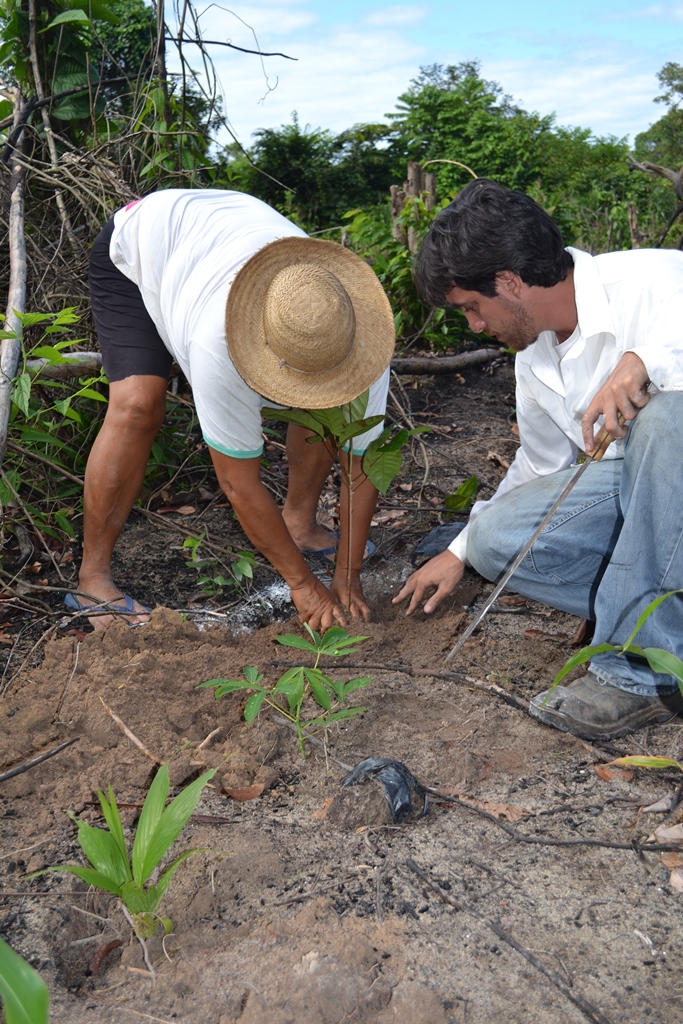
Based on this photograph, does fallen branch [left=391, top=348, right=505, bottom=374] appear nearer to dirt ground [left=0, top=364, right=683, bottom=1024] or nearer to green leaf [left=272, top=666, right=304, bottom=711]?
dirt ground [left=0, top=364, right=683, bottom=1024]

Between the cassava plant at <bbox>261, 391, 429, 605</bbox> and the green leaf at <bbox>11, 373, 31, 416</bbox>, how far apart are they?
26.8 inches

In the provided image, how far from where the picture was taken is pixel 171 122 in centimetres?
390

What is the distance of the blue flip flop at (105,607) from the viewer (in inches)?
103

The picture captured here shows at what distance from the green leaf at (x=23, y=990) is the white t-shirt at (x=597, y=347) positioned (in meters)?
1.76

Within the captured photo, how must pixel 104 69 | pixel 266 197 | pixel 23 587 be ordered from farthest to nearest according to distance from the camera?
1. pixel 266 197
2. pixel 104 69
3. pixel 23 587

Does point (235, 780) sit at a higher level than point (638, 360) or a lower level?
lower

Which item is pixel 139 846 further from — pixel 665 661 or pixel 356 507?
pixel 356 507

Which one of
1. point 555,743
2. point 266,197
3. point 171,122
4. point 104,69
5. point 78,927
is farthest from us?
point 266,197

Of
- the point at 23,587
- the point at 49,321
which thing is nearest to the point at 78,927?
the point at 23,587

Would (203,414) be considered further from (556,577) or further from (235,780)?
(556,577)

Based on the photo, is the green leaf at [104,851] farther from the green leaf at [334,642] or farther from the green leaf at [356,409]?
the green leaf at [356,409]

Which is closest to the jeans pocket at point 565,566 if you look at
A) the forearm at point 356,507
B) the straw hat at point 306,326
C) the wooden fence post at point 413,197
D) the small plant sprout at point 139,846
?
the forearm at point 356,507

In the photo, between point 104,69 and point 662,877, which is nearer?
point 662,877

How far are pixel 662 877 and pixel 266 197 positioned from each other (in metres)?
21.6
